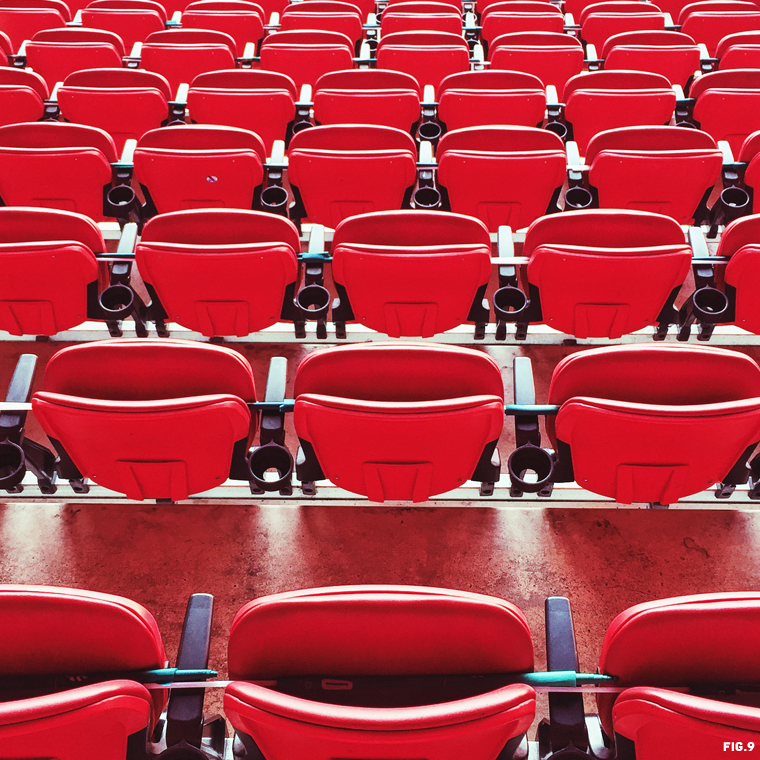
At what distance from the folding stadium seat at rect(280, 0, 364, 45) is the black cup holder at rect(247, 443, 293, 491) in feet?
8.29

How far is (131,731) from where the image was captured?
91cm

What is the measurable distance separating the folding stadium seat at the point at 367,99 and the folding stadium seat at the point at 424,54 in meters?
0.39

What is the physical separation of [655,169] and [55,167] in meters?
1.75

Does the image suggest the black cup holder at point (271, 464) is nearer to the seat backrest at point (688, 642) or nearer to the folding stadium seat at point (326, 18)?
the seat backrest at point (688, 642)

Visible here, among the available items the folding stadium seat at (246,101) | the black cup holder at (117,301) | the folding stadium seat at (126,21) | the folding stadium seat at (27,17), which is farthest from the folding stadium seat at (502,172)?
the folding stadium seat at (27,17)

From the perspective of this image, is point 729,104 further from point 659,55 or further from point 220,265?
point 220,265

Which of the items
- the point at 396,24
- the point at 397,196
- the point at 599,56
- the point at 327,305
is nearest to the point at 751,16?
the point at 599,56

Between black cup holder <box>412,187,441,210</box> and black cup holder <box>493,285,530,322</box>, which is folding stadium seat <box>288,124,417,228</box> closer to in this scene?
black cup holder <box>412,187,441,210</box>

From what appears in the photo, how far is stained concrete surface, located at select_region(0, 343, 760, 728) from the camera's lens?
5.01ft

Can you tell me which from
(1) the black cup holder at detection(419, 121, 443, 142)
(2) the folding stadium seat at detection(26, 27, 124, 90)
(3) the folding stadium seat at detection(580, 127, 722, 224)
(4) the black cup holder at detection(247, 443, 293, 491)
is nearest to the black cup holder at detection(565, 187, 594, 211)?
(3) the folding stadium seat at detection(580, 127, 722, 224)

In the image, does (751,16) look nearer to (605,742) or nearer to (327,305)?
(327,305)

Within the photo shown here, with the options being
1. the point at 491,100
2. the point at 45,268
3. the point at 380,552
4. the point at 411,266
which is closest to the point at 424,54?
the point at 491,100

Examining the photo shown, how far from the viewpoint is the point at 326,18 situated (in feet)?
10.5

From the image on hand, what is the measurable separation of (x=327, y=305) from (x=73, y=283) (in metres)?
0.64
